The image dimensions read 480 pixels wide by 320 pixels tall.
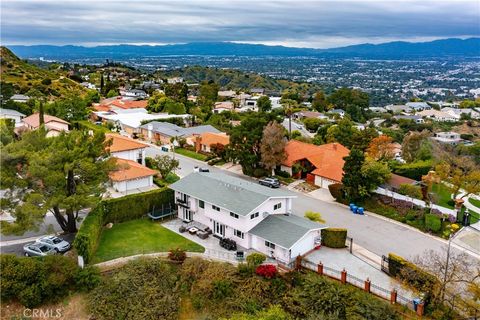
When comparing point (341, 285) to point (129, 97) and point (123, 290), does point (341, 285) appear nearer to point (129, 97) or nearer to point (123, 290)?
point (123, 290)

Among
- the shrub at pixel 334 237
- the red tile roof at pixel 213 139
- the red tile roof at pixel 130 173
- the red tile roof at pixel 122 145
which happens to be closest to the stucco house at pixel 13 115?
the red tile roof at pixel 122 145

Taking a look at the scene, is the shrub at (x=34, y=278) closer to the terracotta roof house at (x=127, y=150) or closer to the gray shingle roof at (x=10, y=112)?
the terracotta roof house at (x=127, y=150)

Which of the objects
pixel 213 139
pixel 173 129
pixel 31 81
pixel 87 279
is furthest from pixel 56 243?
pixel 31 81

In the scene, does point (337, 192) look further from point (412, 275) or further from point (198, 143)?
point (198, 143)

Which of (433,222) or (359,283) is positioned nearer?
(359,283)

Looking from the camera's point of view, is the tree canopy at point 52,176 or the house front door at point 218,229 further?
the house front door at point 218,229

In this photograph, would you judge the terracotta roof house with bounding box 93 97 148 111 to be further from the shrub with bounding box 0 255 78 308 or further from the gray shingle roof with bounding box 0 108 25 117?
the shrub with bounding box 0 255 78 308

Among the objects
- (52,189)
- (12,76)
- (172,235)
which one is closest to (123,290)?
(172,235)
